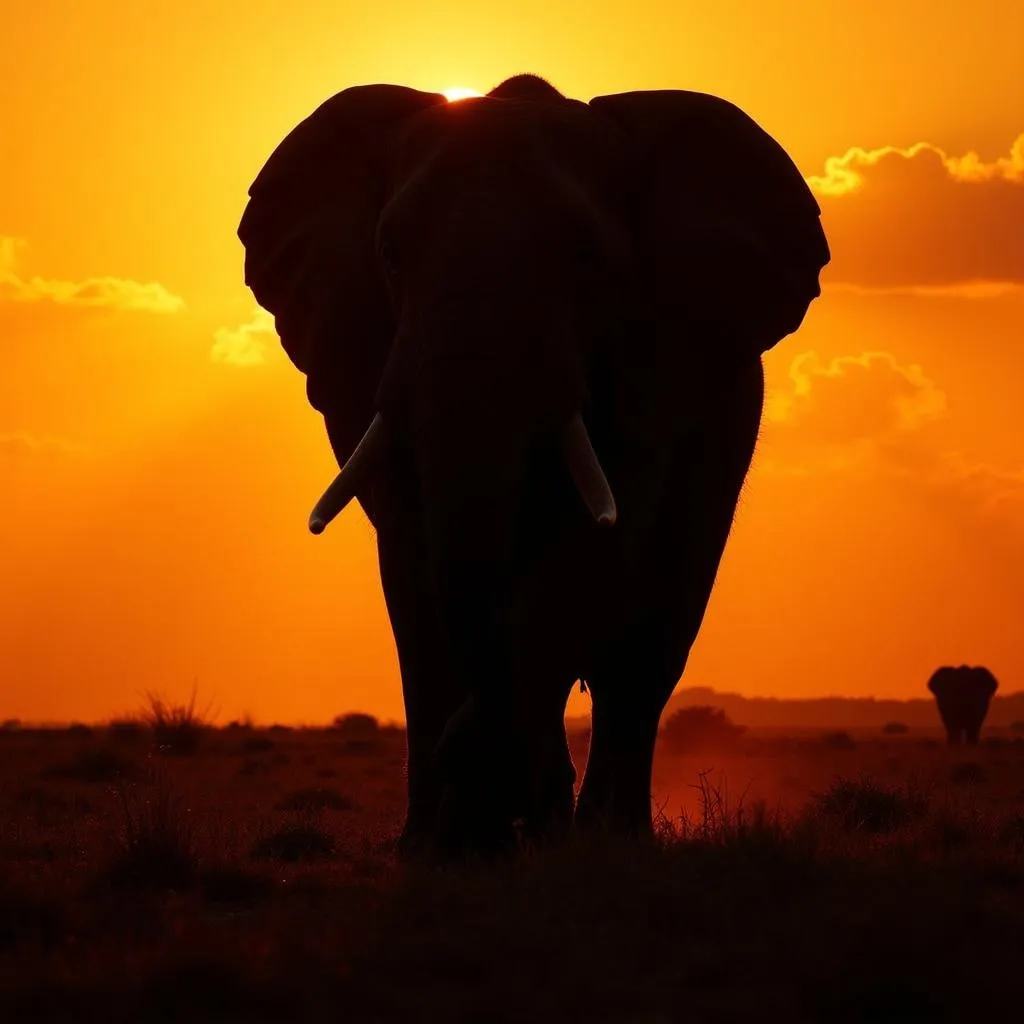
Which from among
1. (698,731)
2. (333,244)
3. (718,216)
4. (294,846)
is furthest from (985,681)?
(333,244)

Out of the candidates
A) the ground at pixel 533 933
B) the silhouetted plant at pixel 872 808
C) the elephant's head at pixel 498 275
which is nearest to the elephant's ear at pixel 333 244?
the elephant's head at pixel 498 275

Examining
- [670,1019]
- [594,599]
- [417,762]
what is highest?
[594,599]

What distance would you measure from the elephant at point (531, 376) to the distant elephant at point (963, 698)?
44.8 metres

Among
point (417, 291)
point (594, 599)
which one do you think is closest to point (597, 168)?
point (417, 291)

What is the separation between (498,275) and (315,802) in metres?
10.7

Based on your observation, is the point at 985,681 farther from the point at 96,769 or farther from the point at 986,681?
the point at 96,769

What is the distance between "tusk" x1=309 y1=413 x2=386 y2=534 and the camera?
10039 mm

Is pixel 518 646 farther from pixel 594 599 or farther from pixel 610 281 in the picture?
pixel 610 281

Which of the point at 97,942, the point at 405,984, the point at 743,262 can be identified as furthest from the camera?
the point at 743,262

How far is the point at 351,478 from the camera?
10125mm

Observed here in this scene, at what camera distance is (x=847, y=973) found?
698 cm

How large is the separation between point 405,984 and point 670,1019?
3.32ft

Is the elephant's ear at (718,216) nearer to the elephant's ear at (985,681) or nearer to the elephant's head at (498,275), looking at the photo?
the elephant's head at (498,275)

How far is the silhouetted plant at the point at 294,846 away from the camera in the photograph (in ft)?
42.5
